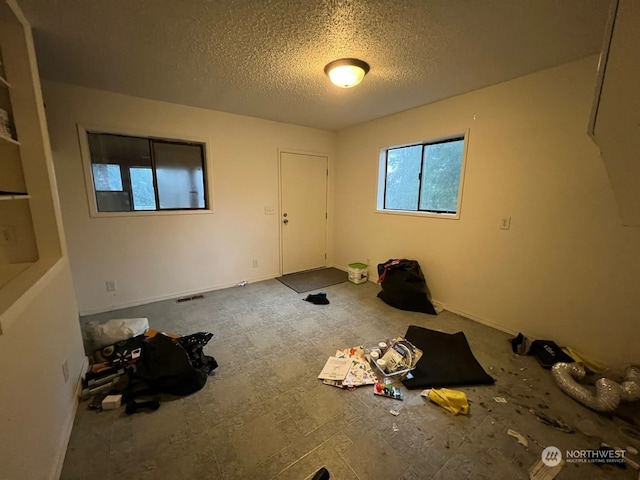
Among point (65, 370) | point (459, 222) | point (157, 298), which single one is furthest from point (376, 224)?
point (65, 370)

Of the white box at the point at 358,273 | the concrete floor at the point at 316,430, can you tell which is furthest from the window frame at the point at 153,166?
the white box at the point at 358,273

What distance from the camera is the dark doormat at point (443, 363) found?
1.89m

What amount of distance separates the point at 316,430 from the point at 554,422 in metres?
1.49

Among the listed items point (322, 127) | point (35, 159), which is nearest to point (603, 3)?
point (322, 127)

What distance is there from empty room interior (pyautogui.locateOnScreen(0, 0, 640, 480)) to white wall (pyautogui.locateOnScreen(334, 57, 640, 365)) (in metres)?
0.02

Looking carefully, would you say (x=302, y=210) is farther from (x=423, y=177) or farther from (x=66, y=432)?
(x=66, y=432)

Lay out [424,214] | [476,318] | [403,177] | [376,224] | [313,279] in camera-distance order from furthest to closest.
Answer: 1. [313,279]
2. [376,224]
3. [403,177]
4. [424,214]
5. [476,318]

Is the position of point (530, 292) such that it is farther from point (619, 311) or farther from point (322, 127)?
point (322, 127)

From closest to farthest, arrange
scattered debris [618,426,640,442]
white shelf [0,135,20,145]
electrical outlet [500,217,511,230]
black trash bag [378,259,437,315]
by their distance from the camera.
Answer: white shelf [0,135,20,145]
scattered debris [618,426,640,442]
electrical outlet [500,217,511,230]
black trash bag [378,259,437,315]

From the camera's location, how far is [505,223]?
2.52 m

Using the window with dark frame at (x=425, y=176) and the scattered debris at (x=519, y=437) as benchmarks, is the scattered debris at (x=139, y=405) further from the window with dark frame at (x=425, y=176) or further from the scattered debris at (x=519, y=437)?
the window with dark frame at (x=425, y=176)

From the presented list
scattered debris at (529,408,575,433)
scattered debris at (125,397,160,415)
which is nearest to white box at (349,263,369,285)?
scattered debris at (529,408,575,433)

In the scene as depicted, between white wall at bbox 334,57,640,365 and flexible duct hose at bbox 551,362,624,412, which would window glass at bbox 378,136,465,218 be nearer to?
white wall at bbox 334,57,640,365

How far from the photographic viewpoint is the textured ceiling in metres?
1.48
